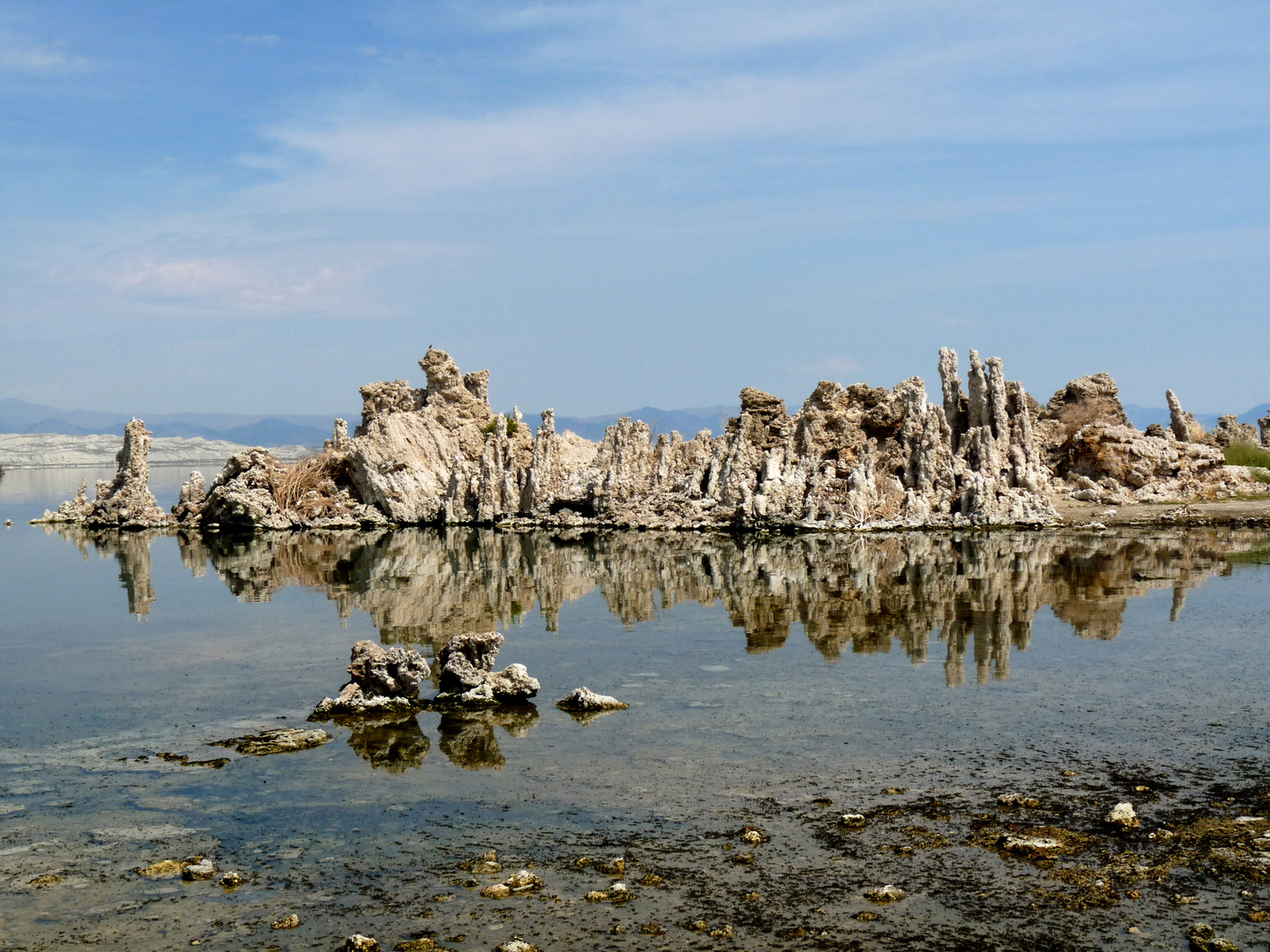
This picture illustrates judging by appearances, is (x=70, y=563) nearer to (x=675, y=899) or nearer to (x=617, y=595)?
(x=617, y=595)

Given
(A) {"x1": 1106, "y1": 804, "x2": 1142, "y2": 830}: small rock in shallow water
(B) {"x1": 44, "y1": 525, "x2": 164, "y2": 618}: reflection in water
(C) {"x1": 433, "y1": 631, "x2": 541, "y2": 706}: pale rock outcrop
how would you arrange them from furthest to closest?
1. (B) {"x1": 44, "y1": 525, "x2": 164, "y2": 618}: reflection in water
2. (C) {"x1": 433, "y1": 631, "x2": 541, "y2": 706}: pale rock outcrop
3. (A) {"x1": 1106, "y1": 804, "x2": 1142, "y2": 830}: small rock in shallow water

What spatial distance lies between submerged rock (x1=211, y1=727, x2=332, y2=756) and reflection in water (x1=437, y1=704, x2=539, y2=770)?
1.52m

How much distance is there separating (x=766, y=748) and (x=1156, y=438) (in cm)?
3885

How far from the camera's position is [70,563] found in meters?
35.1

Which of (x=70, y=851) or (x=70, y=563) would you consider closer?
(x=70, y=851)

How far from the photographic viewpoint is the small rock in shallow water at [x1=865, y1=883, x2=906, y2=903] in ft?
30.3

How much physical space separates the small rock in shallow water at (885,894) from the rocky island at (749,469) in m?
31.8

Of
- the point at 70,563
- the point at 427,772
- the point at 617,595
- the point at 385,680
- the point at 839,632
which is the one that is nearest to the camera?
the point at 427,772

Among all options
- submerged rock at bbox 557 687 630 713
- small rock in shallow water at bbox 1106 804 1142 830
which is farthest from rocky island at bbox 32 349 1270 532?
small rock in shallow water at bbox 1106 804 1142 830

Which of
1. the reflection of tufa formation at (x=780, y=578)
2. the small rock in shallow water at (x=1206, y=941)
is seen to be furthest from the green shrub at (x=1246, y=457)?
the small rock in shallow water at (x=1206, y=941)

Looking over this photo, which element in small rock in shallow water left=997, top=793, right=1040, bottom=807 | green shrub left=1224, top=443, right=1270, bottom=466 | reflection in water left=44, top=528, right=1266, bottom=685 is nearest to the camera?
small rock in shallow water left=997, top=793, right=1040, bottom=807

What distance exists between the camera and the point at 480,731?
1479 centimetres

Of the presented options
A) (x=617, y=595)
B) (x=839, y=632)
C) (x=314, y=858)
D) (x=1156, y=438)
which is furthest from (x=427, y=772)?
(x=1156, y=438)

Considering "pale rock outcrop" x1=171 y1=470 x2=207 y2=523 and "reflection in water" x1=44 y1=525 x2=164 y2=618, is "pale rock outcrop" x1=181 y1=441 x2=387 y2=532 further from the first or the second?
"reflection in water" x1=44 y1=525 x2=164 y2=618
